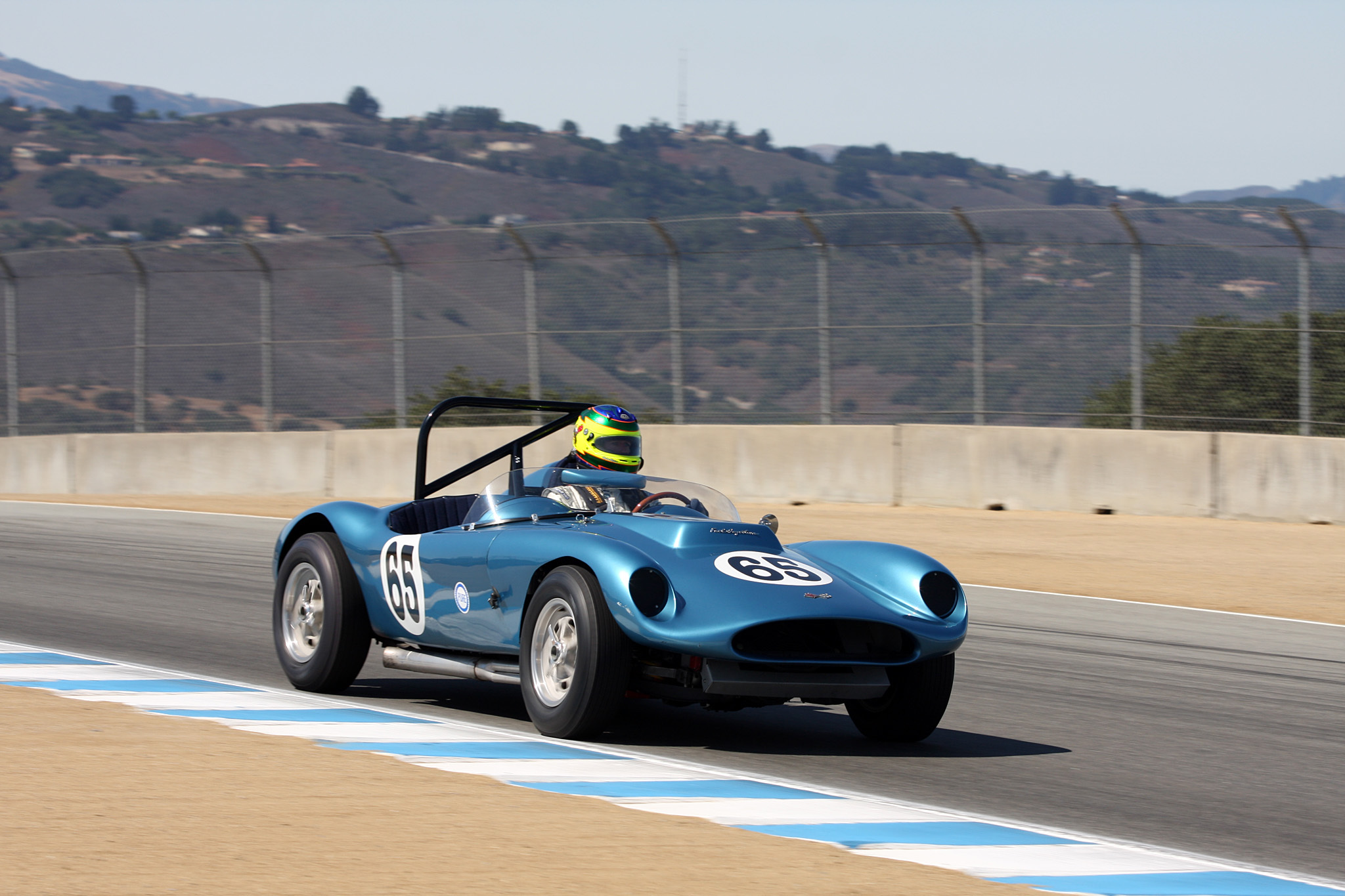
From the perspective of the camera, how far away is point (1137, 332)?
55.4ft

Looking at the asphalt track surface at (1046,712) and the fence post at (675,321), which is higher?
the fence post at (675,321)

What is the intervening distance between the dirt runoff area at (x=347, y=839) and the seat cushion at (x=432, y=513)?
1.97 meters

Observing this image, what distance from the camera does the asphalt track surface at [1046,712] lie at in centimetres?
568

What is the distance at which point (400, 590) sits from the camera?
284 inches

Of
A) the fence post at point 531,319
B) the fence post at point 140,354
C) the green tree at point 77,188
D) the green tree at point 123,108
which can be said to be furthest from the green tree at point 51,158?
the fence post at point 531,319

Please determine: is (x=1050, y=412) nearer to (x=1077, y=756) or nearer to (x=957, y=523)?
(x=957, y=523)

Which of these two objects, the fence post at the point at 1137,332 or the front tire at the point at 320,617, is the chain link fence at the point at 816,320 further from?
the front tire at the point at 320,617

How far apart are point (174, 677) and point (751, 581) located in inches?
122

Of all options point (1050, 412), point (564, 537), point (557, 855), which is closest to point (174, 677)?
point (564, 537)

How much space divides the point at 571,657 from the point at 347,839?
1790 mm

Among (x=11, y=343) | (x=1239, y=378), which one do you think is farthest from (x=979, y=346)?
(x=11, y=343)

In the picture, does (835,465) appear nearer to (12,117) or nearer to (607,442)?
(607,442)

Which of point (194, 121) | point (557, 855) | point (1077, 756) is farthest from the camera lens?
point (194, 121)

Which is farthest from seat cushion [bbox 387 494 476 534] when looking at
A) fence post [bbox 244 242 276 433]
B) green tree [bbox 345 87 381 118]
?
green tree [bbox 345 87 381 118]
